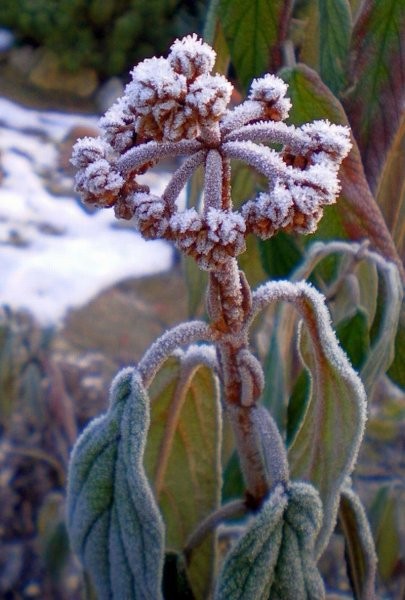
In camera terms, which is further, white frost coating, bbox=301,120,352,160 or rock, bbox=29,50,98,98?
rock, bbox=29,50,98,98

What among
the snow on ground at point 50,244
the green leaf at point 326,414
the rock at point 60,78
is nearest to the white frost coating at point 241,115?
the green leaf at point 326,414

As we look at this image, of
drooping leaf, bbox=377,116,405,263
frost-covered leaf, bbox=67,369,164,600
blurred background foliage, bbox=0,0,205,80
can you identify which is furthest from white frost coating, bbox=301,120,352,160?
blurred background foliage, bbox=0,0,205,80

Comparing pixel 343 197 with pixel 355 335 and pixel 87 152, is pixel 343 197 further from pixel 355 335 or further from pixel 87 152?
pixel 87 152

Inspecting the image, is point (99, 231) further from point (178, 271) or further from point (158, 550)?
point (158, 550)

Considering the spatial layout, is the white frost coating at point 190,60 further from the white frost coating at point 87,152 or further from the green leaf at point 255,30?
the green leaf at point 255,30

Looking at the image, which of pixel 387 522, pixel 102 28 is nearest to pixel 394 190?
pixel 387 522

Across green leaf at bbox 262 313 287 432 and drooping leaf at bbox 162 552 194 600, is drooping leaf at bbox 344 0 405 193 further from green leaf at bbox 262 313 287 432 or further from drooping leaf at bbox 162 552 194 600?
drooping leaf at bbox 162 552 194 600

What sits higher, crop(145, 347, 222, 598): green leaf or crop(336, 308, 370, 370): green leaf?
crop(336, 308, 370, 370): green leaf
